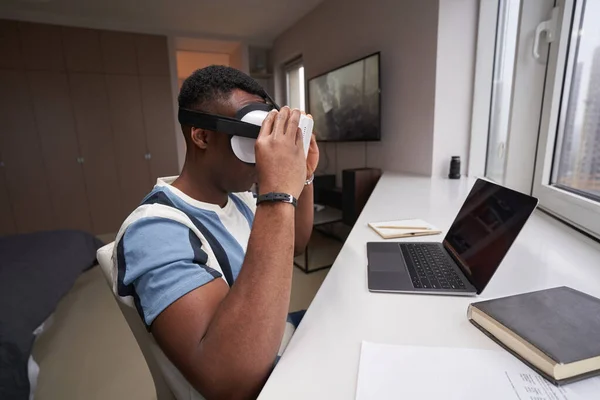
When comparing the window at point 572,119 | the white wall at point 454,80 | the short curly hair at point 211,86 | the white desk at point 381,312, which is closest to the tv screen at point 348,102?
the white wall at point 454,80

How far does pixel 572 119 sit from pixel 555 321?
109 centimetres

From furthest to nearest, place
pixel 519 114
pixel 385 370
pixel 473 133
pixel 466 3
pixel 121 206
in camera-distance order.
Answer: pixel 121 206 → pixel 473 133 → pixel 466 3 → pixel 519 114 → pixel 385 370

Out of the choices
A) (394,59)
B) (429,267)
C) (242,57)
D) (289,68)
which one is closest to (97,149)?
(242,57)

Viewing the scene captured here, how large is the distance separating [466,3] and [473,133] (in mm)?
817

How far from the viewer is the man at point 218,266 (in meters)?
0.45

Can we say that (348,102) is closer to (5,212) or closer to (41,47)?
(41,47)

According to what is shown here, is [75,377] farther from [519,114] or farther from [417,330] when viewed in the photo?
[519,114]

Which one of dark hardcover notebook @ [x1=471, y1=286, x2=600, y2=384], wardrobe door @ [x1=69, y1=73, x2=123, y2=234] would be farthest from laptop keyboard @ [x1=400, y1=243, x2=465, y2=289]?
wardrobe door @ [x1=69, y1=73, x2=123, y2=234]

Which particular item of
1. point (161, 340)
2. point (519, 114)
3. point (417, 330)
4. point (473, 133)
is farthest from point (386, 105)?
point (161, 340)

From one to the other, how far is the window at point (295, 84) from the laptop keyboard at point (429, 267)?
11.5ft

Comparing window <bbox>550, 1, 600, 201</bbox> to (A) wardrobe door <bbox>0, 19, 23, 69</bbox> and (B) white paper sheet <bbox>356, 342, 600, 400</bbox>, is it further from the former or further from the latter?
(A) wardrobe door <bbox>0, 19, 23, 69</bbox>

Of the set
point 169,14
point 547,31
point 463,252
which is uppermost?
point 169,14

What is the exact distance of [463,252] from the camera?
744 millimetres

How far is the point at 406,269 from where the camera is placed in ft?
2.46
